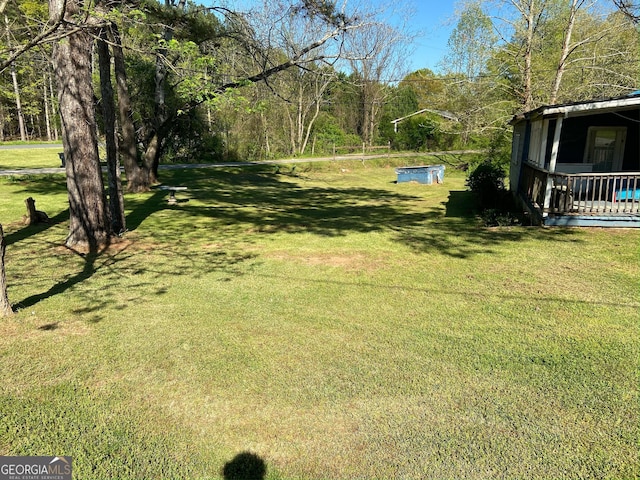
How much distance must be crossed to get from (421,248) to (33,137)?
47439 mm

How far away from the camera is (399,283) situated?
6578 mm

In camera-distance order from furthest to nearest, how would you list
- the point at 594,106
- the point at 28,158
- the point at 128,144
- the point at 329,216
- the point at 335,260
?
the point at 28,158 → the point at 128,144 → the point at 329,216 → the point at 594,106 → the point at 335,260

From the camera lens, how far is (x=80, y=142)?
8.02 m

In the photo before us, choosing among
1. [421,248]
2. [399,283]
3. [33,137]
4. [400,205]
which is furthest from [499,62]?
[33,137]

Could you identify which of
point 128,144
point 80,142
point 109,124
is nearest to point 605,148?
point 109,124

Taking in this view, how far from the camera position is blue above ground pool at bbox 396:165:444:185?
21.5m


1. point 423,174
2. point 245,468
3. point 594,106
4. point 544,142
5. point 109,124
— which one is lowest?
point 245,468

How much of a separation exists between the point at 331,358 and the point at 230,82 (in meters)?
8.68

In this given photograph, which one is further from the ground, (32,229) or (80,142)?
(80,142)

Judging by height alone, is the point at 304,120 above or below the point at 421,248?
above

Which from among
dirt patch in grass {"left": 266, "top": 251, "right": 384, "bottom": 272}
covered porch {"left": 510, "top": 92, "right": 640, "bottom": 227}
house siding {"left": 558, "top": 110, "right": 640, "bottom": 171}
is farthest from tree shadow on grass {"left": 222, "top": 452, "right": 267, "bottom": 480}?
house siding {"left": 558, "top": 110, "right": 640, "bottom": 171}

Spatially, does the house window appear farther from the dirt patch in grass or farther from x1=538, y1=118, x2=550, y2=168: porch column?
the dirt patch in grass

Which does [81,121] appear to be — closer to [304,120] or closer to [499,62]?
[499,62]

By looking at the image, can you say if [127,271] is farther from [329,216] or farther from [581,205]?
[581,205]
